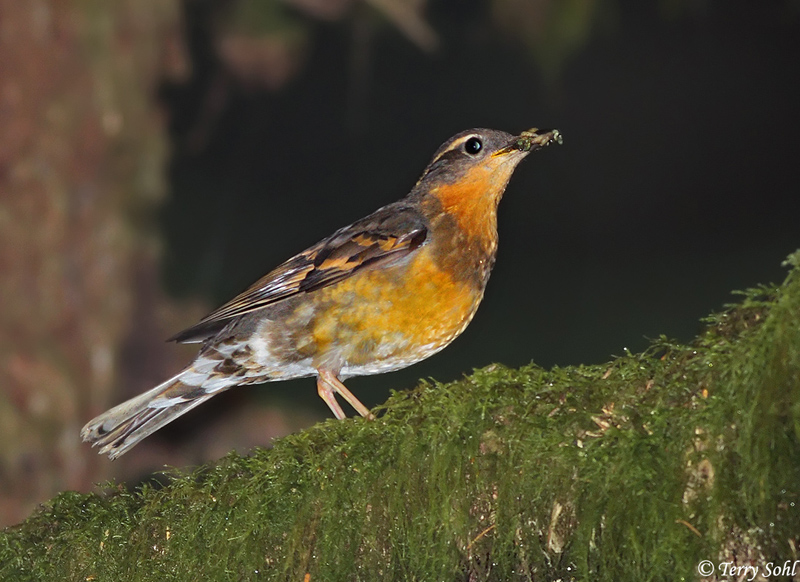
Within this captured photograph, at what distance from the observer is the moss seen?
141 centimetres

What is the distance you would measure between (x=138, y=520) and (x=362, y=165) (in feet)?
10.8

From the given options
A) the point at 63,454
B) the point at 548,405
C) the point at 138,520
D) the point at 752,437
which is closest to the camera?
the point at 752,437

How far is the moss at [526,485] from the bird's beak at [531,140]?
131cm

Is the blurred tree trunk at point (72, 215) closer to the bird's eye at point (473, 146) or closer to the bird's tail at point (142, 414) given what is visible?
the bird's tail at point (142, 414)

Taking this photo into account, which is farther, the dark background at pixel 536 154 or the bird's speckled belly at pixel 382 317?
the dark background at pixel 536 154

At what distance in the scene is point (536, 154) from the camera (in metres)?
4.99

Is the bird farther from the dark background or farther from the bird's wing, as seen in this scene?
the dark background

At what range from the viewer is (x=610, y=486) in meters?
1.53

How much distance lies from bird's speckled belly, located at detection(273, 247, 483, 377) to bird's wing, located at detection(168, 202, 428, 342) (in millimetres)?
62

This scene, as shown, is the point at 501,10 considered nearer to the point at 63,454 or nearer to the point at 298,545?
the point at 63,454

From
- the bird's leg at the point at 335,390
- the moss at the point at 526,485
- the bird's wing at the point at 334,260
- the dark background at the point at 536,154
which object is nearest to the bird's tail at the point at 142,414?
the bird's wing at the point at 334,260

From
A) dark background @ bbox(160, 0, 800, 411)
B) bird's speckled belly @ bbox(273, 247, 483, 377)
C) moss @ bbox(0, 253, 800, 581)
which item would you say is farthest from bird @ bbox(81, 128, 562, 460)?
dark background @ bbox(160, 0, 800, 411)

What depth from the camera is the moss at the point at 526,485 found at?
1.41 m

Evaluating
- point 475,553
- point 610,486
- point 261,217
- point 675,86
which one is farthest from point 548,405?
point 675,86
